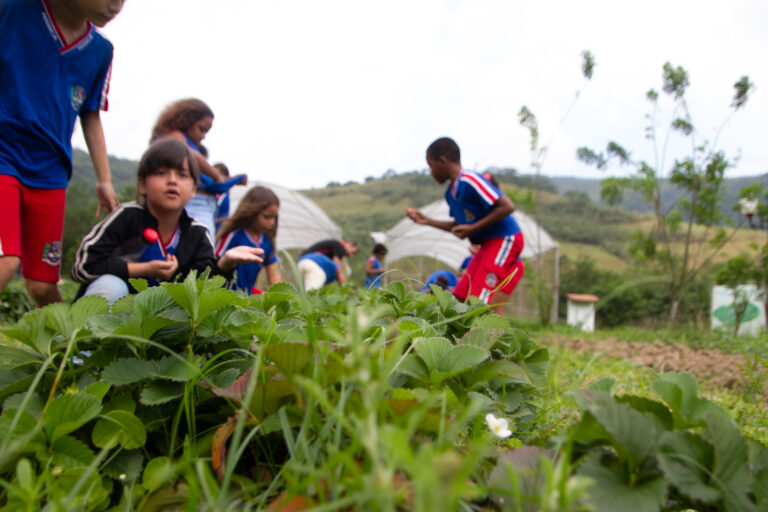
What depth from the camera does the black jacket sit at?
205 cm

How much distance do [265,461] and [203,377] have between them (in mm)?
152

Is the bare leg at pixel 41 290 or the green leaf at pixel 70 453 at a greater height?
the green leaf at pixel 70 453

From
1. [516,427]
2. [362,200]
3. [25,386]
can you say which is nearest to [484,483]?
[516,427]

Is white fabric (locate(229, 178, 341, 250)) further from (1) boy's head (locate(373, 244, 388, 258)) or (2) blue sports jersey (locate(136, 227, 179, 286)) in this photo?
(2) blue sports jersey (locate(136, 227, 179, 286))

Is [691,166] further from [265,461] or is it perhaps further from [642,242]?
[265,461]

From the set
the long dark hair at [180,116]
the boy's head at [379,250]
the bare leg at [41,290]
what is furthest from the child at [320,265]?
the bare leg at [41,290]

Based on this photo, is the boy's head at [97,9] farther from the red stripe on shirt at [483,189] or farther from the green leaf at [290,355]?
the red stripe on shirt at [483,189]

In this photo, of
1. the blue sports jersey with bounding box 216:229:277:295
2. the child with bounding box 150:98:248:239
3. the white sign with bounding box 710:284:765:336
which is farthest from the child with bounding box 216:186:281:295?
the white sign with bounding box 710:284:765:336

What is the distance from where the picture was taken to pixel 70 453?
64cm

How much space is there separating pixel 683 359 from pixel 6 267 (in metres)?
4.37

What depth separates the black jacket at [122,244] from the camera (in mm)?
2051

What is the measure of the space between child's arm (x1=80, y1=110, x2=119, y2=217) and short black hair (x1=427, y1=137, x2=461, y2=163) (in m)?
2.78

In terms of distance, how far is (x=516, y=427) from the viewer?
0.93m

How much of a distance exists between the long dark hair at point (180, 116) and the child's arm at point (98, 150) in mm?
1512
